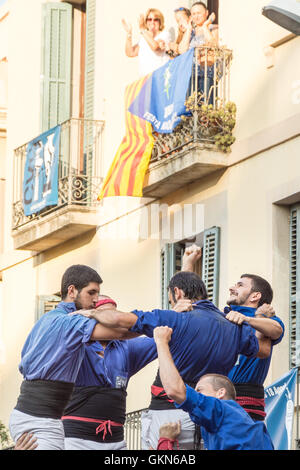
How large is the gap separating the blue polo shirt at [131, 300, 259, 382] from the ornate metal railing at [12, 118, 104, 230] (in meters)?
9.84

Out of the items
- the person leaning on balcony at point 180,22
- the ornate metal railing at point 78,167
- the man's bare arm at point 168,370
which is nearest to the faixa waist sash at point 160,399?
the man's bare arm at point 168,370

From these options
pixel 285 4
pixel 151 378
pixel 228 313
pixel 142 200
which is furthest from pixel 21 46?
pixel 228 313

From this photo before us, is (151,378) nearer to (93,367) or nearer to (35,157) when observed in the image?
(35,157)

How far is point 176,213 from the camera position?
1733cm

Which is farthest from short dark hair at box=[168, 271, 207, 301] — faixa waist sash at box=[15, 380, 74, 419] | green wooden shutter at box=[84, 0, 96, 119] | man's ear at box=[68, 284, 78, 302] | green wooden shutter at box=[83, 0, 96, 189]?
green wooden shutter at box=[84, 0, 96, 119]

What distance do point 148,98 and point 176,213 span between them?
1.52m

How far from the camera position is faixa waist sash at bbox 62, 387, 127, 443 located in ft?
33.8

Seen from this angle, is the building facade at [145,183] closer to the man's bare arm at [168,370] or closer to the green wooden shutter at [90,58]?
the green wooden shutter at [90,58]

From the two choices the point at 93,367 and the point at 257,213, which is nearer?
the point at 93,367

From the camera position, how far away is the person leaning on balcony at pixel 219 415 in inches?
317

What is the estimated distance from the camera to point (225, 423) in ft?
26.4

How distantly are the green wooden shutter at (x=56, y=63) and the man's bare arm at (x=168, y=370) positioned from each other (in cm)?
1322

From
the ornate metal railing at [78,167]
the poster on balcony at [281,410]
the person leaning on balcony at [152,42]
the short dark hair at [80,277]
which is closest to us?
the short dark hair at [80,277]

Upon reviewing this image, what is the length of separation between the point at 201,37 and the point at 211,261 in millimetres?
2814
